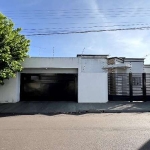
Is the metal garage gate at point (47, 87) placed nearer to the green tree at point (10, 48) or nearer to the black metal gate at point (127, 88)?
the green tree at point (10, 48)

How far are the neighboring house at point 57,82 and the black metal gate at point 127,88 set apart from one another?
169mm

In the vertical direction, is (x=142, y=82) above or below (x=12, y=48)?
below

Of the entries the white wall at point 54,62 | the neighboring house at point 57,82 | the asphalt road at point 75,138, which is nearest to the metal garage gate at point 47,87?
the neighboring house at point 57,82

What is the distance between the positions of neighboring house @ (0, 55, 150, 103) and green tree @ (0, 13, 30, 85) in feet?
4.48

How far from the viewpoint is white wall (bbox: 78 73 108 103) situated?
1588 cm

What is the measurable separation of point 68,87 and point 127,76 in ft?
16.0

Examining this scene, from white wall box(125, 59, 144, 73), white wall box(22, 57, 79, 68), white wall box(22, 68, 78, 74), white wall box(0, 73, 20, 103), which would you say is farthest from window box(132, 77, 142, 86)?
white wall box(0, 73, 20, 103)

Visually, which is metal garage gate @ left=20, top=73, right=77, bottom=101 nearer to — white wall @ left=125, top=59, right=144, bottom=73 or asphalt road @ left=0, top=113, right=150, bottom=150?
asphalt road @ left=0, top=113, right=150, bottom=150

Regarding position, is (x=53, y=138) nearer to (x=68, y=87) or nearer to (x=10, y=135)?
(x=10, y=135)

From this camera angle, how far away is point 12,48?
48.2 ft

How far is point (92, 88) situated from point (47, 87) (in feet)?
13.0

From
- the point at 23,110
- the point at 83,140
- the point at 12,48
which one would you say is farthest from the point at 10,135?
the point at 12,48

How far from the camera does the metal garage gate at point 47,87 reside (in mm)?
17547

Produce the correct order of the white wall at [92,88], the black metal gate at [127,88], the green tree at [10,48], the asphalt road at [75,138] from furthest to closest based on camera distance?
the black metal gate at [127,88]
the white wall at [92,88]
the green tree at [10,48]
the asphalt road at [75,138]
